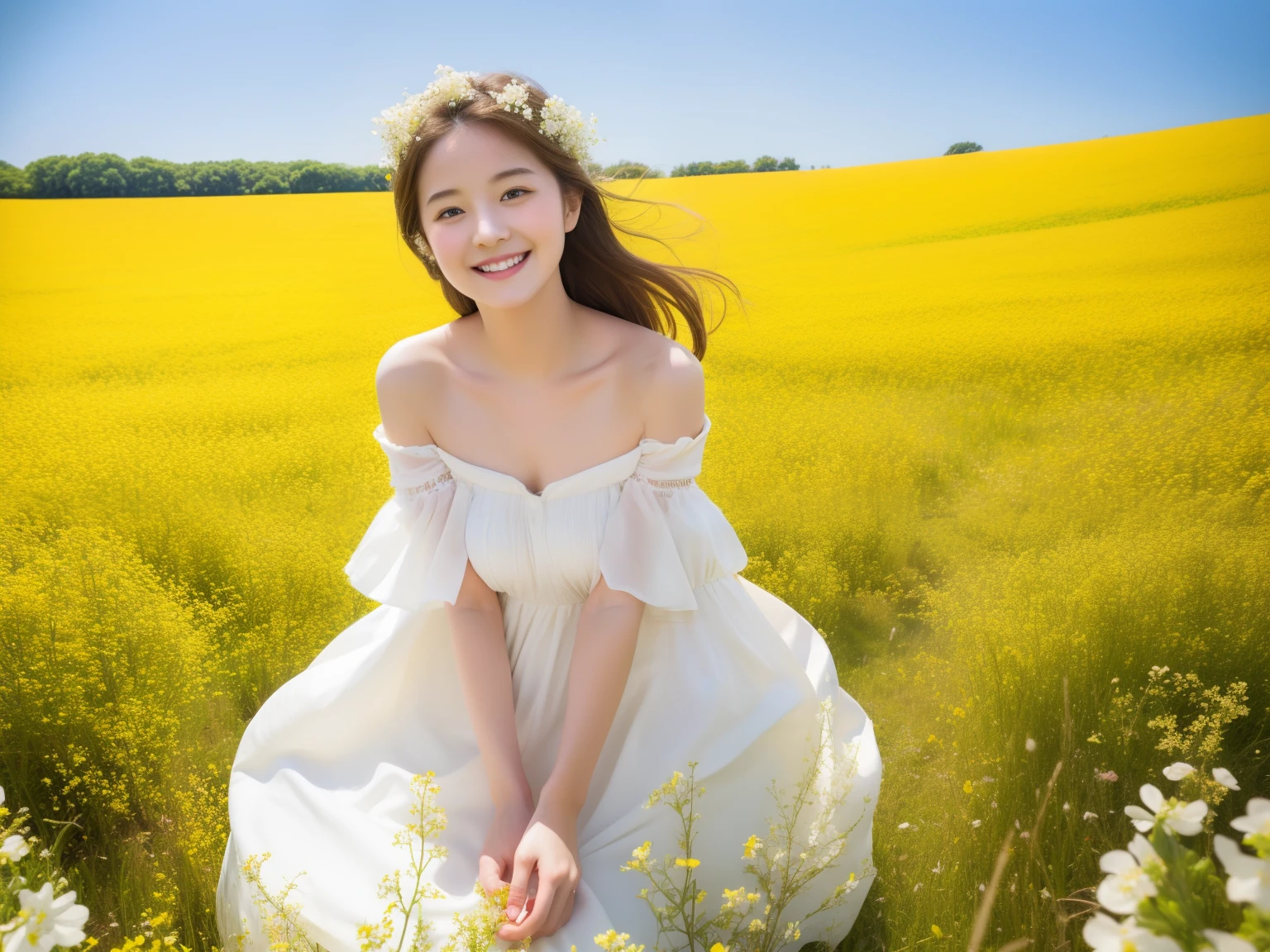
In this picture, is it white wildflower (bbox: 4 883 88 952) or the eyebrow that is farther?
the eyebrow

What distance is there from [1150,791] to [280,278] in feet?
27.6

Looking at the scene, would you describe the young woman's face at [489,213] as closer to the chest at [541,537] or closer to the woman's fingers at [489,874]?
the chest at [541,537]

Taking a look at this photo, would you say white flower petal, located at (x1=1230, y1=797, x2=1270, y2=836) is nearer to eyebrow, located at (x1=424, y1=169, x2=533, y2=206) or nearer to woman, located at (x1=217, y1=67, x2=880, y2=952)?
woman, located at (x1=217, y1=67, x2=880, y2=952)

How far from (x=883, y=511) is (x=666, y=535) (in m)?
1.99

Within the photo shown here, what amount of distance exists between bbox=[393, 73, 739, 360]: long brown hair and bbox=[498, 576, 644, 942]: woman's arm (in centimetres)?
73

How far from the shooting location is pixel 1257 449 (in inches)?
127

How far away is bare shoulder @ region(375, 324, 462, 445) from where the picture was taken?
6.56ft

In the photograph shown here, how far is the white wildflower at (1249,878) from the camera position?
563 millimetres

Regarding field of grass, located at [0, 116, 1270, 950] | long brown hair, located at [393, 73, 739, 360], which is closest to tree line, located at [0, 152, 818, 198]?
field of grass, located at [0, 116, 1270, 950]

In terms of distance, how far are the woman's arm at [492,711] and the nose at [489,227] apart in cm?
74

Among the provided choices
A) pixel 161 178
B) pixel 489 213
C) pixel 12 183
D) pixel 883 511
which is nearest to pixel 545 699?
pixel 489 213

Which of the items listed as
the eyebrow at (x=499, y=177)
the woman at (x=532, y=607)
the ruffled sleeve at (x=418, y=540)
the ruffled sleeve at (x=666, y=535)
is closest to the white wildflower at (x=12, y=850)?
the woman at (x=532, y=607)

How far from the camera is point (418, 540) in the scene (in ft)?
6.41

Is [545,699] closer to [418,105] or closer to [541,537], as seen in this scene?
[541,537]
